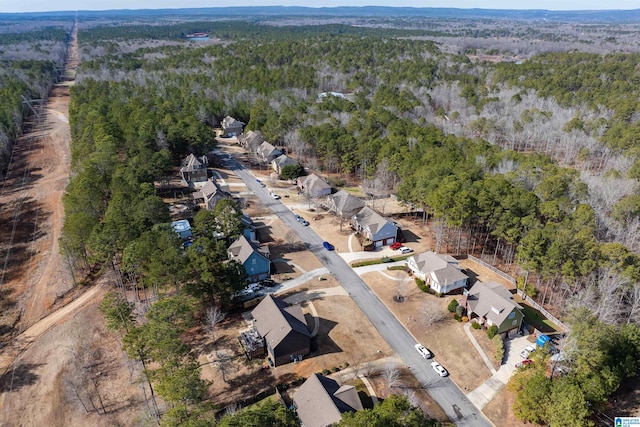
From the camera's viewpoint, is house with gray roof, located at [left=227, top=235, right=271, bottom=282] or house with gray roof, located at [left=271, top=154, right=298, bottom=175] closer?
house with gray roof, located at [left=227, top=235, right=271, bottom=282]

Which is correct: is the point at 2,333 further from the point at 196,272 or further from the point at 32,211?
the point at 32,211

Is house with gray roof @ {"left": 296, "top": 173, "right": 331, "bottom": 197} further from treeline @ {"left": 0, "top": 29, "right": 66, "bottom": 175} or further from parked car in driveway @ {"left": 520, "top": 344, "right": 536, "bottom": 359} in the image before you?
treeline @ {"left": 0, "top": 29, "right": 66, "bottom": 175}

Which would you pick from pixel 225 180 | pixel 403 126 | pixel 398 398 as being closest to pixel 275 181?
pixel 225 180

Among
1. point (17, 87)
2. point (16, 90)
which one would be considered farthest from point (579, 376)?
point (17, 87)

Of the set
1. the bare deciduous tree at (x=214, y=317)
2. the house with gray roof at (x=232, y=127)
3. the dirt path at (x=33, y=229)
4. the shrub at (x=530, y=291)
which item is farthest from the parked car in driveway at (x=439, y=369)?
the house with gray roof at (x=232, y=127)

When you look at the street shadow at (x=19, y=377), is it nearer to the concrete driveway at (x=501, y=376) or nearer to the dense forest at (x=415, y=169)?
the dense forest at (x=415, y=169)

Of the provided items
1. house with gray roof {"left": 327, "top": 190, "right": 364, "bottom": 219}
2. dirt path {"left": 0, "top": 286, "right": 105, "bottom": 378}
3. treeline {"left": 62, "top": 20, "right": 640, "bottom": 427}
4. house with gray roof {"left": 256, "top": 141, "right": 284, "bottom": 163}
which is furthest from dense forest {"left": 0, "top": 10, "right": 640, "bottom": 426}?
house with gray roof {"left": 327, "top": 190, "right": 364, "bottom": 219}
